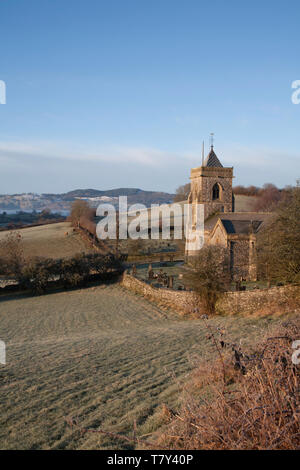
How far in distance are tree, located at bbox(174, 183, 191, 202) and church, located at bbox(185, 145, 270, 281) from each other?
8479 centimetres

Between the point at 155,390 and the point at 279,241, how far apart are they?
40.4 ft

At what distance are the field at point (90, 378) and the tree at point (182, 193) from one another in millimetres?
108414

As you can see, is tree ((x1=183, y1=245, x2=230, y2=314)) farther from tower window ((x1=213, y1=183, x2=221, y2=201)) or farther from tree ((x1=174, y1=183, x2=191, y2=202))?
tree ((x1=174, y1=183, x2=191, y2=202))

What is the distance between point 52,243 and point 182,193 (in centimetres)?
8280

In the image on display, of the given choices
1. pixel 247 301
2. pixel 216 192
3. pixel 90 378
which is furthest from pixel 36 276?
pixel 90 378

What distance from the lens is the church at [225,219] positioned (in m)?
28.8

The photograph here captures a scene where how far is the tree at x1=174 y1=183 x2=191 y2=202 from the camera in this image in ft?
410

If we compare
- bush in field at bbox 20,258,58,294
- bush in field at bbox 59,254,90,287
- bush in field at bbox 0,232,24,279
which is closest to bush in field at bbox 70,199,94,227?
bush in field at bbox 0,232,24,279

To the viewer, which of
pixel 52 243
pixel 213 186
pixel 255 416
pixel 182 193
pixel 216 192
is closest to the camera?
pixel 255 416

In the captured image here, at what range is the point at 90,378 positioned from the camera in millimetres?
8531

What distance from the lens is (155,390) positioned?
295 inches

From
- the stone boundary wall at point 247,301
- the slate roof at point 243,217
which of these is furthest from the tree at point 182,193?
the stone boundary wall at point 247,301

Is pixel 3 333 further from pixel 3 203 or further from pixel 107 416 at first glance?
pixel 3 203

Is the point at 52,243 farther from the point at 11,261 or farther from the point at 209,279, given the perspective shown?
the point at 209,279
